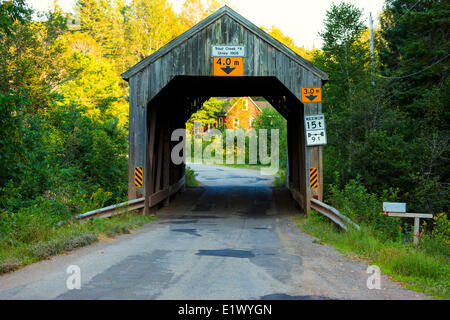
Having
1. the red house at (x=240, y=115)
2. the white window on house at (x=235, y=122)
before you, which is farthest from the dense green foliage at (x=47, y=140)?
the red house at (x=240, y=115)

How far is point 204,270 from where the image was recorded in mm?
6492

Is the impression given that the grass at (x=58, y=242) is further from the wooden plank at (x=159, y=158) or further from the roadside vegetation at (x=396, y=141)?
the wooden plank at (x=159, y=158)

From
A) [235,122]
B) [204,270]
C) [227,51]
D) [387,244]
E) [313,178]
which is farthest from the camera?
[235,122]

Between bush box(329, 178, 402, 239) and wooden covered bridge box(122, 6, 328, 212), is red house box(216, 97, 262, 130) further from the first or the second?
bush box(329, 178, 402, 239)

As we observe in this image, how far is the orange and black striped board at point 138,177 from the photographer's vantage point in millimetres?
14523

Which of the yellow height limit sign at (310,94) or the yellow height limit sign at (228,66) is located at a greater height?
the yellow height limit sign at (228,66)

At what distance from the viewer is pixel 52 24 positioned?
27922mm

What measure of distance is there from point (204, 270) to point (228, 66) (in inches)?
380

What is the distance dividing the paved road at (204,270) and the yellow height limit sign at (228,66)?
17.7ft

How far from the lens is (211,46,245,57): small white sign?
584 inches

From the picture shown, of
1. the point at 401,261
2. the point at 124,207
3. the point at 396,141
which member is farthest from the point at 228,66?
the point at 401,261

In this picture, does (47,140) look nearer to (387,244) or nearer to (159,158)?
(159,158)
